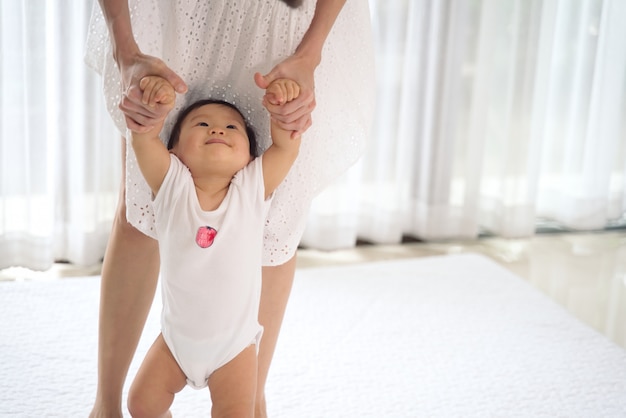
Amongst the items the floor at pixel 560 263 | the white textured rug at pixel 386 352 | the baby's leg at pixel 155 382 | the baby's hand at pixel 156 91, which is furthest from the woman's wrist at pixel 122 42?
the floor at pixel 560 263

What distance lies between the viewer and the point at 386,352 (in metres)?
1.89

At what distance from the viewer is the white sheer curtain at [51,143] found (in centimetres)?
221

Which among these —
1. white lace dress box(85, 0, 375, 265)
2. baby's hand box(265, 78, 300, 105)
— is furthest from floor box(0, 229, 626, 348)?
baby's hand box(265, 78, 300, 105)

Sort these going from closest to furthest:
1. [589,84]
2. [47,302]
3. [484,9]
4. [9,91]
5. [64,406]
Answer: [64,406] → [47,302] → [9,91] → [484,9] → [589,84]

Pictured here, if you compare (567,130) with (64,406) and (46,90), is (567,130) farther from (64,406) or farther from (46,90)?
(64,406)

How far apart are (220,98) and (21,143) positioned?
1158mm

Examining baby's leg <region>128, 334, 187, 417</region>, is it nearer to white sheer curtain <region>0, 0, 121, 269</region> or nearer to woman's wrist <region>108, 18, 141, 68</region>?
woman's wrist <region>108, 18, 141, 68</region>

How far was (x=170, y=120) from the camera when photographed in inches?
50.9

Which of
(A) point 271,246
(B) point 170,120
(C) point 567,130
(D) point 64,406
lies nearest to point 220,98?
(B) point 170,120

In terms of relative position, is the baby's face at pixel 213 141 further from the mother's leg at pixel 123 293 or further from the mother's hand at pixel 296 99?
the mother's leg at pixel 123 293

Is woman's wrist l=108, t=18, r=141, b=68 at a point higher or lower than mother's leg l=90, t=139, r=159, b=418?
higher

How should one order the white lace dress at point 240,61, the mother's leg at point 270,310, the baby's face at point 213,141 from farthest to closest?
the mother's leg at point 270,310
the white lace dress at point 240,61
the baby's face at point 213,141

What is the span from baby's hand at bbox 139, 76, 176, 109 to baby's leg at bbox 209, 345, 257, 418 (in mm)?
397

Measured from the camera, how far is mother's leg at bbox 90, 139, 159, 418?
4.47 feet
